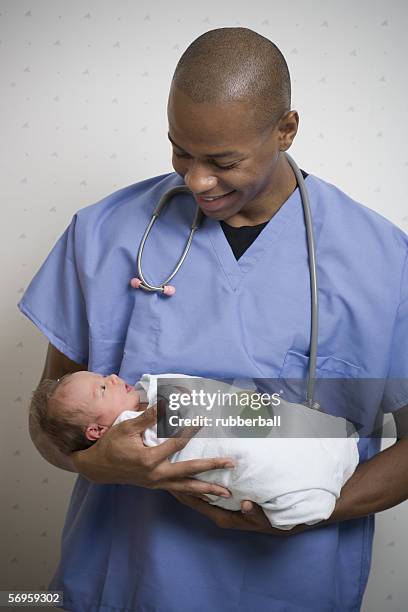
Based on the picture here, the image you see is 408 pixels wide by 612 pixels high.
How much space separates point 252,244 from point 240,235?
1.7 inches

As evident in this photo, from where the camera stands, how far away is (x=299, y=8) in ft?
6.36

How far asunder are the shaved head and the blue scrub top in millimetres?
229

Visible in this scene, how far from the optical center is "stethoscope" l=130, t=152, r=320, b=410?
129 centimetres

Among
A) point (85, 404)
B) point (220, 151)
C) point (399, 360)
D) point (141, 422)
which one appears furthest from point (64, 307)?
point (399, 360)

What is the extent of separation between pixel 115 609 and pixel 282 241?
774mm

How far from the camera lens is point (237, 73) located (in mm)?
1231

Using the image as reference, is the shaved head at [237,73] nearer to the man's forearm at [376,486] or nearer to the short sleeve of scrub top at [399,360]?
the short sleeve of scrub top at [399,360]

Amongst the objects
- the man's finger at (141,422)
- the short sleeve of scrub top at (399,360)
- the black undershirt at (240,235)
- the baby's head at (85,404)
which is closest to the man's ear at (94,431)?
the baby's head at (85,404)

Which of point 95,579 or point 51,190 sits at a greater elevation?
point 51,190

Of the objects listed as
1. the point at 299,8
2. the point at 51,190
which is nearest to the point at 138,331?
the point at 51,190

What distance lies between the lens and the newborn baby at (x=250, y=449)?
3.88ft

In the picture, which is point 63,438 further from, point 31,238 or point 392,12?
point 392,12

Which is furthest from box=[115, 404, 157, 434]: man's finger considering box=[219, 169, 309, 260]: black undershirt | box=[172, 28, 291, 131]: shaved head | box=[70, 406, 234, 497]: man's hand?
box=[172, 28, 291, 131]: shaved head

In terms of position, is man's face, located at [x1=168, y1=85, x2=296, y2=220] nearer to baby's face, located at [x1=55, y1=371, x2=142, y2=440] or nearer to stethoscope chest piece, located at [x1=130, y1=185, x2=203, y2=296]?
stethoscope chest piece, located at [x1=130, y1=185, x2=203, y2=296]
